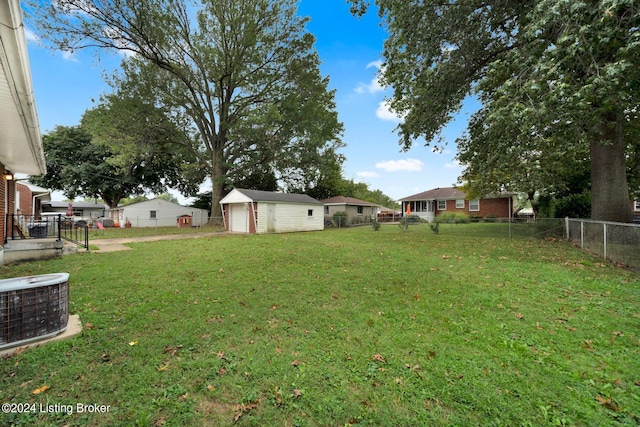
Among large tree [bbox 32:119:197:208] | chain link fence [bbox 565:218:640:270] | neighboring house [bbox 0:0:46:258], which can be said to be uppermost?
large tree [bbox 32:119:197:208]

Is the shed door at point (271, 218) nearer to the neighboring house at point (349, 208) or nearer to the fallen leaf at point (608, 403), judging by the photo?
the neighboring house at point (349, 208)

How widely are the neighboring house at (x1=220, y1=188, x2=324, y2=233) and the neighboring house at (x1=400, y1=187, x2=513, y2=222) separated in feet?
52.7

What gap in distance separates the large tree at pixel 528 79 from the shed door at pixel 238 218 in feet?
39.2

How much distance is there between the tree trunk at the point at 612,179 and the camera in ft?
30.6

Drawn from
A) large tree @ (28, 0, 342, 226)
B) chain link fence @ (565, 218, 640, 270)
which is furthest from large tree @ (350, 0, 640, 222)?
large tree @ (28, 0, 342, 226)

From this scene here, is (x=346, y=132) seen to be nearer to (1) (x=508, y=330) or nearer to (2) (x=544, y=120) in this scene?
(2) (x=544, y=120)

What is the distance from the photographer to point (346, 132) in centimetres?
2816

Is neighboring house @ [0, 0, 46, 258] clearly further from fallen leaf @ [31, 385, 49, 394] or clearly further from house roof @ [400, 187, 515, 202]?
house roof @ [400, 187, 515, 202]

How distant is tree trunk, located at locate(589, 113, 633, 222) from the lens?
9312 millimetres

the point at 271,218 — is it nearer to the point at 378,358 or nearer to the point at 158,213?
the point at 378,358

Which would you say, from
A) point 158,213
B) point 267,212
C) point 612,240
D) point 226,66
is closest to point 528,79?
point 612,240

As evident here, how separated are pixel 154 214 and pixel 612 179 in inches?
1356

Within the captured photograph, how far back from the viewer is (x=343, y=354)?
9.77 ft

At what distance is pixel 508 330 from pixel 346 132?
87.5 ft
